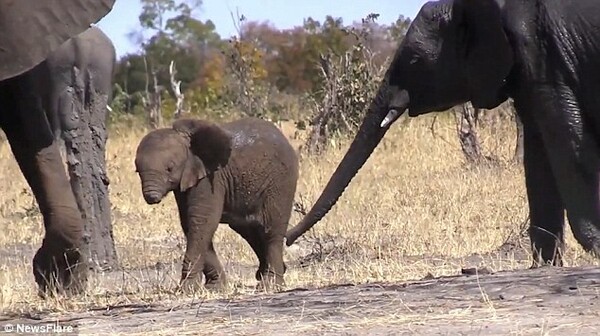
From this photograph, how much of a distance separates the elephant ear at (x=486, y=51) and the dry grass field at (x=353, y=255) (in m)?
1.06

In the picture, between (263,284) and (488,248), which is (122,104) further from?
(263,284)

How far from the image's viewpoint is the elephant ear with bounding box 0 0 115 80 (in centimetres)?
596

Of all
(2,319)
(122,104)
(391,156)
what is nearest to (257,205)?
(2,319)

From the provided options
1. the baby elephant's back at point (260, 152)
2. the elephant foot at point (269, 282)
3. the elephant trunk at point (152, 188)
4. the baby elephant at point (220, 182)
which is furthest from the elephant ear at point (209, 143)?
the elephant foot at point (269, 282)

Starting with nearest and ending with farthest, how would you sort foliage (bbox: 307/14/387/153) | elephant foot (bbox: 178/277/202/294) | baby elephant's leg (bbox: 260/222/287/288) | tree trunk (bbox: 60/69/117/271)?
elephant foot (bbox: 178/277/202/294) → baby elephant's leg (bbox: 260/222/287/288) → tree trunk (bbox: 60/69/117/271) → foliage (bbox: 307/14/387/153)

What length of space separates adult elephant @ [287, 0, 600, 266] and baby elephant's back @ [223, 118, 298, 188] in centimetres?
40

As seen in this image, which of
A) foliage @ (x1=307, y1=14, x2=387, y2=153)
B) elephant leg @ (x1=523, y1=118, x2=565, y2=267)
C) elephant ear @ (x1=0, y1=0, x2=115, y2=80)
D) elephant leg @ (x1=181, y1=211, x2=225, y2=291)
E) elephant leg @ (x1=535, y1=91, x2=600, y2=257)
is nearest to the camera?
elephant ear @ (x1=0, y1=0, x2=115, y2=80)

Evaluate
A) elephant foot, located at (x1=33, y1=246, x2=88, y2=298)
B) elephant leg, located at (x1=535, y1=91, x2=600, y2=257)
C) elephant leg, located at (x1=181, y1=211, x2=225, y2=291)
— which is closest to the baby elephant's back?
elephant leg, located at (x1=181, y1=211, x2=225, y2=291)

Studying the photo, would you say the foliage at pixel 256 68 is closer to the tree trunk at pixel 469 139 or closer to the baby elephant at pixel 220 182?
the tree trunk at pixel 469 139

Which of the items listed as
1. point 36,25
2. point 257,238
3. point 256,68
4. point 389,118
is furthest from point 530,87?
point 256,68

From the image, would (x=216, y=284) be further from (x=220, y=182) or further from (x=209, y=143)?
(x=209, y=143)

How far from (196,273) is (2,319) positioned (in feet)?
7.12

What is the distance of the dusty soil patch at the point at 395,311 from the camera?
5.34m

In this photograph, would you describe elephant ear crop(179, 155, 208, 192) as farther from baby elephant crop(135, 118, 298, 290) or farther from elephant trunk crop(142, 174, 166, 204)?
elephant trunk crop(142, 174, 166, 204)
